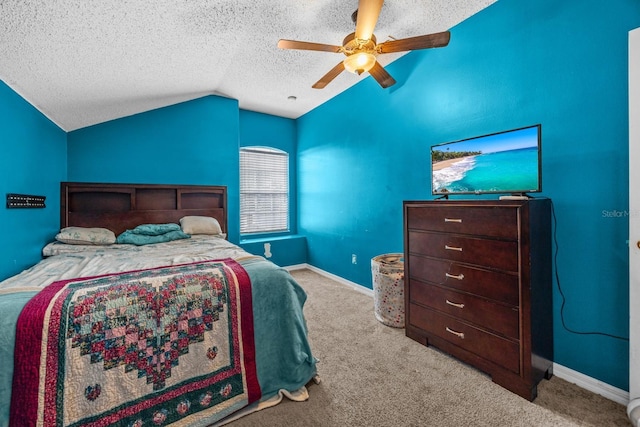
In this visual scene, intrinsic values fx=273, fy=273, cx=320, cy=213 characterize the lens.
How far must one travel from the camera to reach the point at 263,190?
4.72m

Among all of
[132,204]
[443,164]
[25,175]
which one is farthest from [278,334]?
[132,204]

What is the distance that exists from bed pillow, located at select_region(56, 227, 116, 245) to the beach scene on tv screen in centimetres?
326

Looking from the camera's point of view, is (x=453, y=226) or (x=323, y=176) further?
(x=323, y=176)

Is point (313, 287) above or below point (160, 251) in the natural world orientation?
below

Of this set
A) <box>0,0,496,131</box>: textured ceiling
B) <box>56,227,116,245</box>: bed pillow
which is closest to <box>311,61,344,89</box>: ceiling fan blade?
<box>0,0,496,131</box>: textured ceiling

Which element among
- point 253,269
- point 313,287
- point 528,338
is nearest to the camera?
point 528,338

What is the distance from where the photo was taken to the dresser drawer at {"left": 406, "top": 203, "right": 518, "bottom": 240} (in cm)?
166

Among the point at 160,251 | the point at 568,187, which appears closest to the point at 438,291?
the point at 568,187

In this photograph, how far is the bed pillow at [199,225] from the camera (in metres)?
3.28

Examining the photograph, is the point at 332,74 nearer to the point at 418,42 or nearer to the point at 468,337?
the point at 418,42

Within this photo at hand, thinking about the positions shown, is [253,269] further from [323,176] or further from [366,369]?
[323,176]

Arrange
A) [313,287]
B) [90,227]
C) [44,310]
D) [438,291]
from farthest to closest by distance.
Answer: [313,287]
[90,227]
[438,291]
[44,310]

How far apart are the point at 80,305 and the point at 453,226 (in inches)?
86.3

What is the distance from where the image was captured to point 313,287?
12.1 feet
